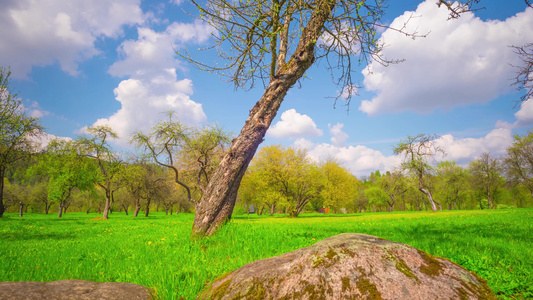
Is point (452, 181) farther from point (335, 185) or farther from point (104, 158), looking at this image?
point (104, 158)

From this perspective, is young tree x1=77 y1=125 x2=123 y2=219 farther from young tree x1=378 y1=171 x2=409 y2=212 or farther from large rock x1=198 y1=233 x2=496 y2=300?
young tree x1=378 y1=171 x2=409 y2=212

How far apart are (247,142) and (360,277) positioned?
546cm

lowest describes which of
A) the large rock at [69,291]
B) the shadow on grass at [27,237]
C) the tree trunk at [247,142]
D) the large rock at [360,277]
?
the shadow on grass at [27,237]

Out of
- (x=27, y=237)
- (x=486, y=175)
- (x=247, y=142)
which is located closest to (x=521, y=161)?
(x=486, y=175)

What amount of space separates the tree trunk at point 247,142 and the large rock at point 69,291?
4.39 metres

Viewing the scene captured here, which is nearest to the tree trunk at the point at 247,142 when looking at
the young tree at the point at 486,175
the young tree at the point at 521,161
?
the young tree at the point at 521,161

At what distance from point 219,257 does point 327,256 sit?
3804 millimetres

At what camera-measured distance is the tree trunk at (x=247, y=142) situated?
6.86m

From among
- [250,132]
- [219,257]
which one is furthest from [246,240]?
[250,132]

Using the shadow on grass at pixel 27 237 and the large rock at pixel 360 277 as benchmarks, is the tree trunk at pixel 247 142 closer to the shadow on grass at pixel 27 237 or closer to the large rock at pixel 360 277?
the large rock at pixel 360 277

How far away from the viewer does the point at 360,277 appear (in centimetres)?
182

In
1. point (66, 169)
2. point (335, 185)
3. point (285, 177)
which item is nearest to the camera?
point (66, 169)

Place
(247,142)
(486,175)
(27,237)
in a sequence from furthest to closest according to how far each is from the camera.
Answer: (486,175), (27,237), (247,142)

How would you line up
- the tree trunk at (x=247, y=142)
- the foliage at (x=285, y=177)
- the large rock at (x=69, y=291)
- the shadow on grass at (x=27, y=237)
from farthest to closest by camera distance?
the foliage at (x=285, y=177) → the shadow on grass at (x=27, y=237) → the tree trunk at (x=247, y=142) → the large rock at (x=69, y=291)
